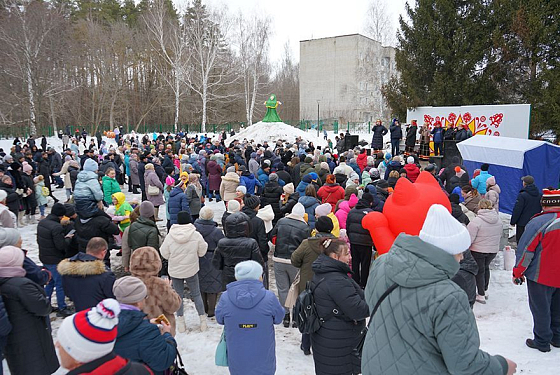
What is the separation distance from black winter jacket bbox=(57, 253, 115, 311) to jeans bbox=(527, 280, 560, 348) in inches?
190

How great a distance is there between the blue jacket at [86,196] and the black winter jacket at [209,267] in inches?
76.3

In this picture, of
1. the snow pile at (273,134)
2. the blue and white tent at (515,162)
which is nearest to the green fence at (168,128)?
the snow pile at (273,134)

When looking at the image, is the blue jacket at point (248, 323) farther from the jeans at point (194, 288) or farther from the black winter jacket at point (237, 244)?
the jeans at point (194, 288)

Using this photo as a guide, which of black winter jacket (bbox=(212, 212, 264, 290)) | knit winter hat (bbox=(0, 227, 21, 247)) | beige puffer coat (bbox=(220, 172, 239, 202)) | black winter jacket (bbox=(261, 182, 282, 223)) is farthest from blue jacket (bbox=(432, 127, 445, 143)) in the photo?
knit winter hat (bbox=(0, 227, 21, 247))

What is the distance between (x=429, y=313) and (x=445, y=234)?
43 cm

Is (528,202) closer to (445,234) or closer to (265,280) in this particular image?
(265,280)

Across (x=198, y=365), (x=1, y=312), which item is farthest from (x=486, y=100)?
(x=1, y=312)

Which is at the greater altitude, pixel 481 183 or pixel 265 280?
pixel 481 183

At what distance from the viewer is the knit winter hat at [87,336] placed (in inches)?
79.2

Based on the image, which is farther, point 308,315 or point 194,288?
point 194,288

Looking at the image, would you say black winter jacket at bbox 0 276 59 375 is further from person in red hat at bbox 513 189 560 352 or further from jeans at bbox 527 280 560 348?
jeans at bbox 527 280 560 348

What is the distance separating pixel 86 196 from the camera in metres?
6.89

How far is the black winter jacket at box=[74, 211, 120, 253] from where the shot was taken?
604 centimetres

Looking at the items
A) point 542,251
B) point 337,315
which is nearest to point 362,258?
point 542,251
